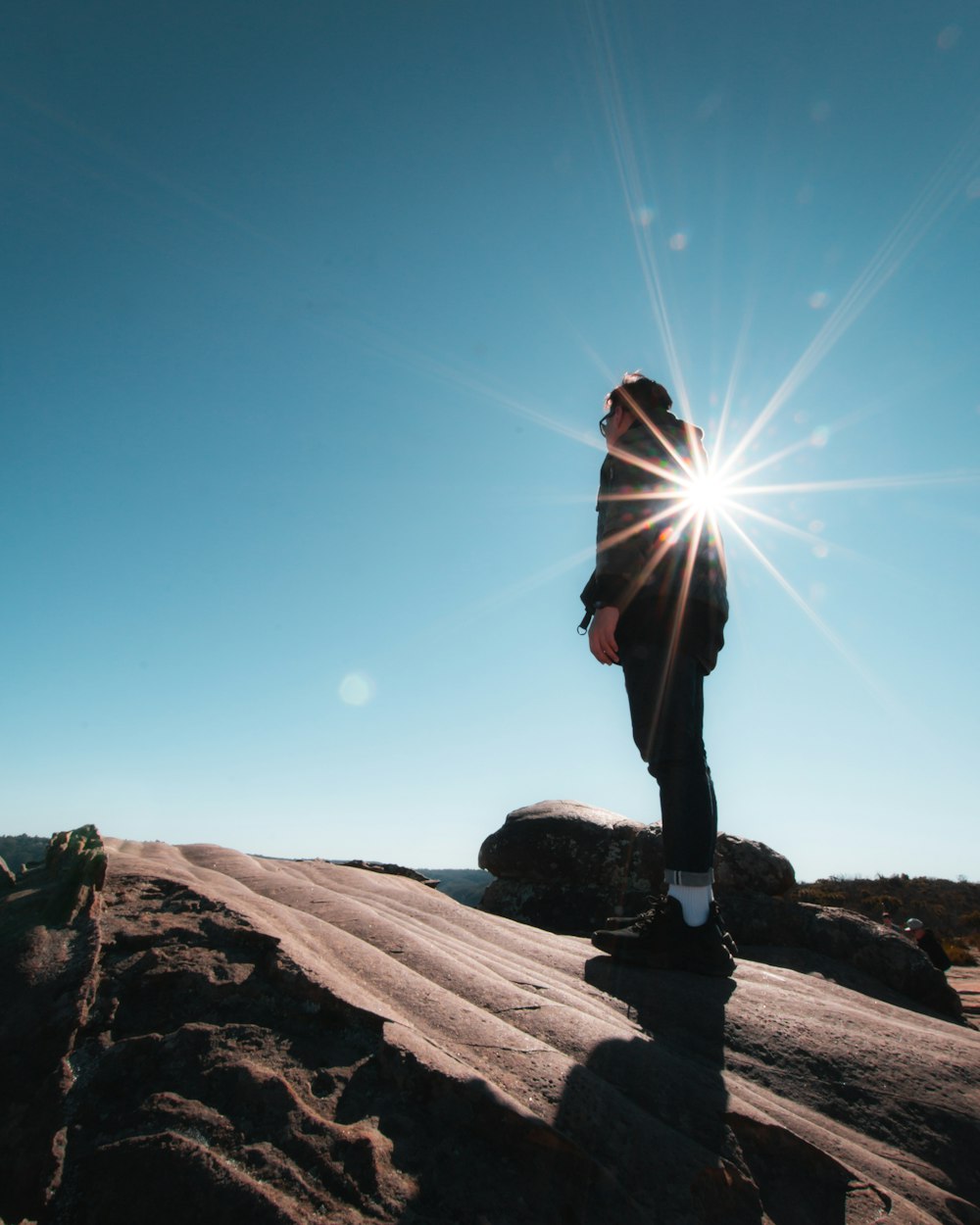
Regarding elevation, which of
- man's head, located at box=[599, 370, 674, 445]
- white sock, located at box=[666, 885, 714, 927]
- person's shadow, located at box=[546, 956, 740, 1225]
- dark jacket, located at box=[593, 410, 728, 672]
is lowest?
person's shadow, located at box=[546, 956, 740, 1225]

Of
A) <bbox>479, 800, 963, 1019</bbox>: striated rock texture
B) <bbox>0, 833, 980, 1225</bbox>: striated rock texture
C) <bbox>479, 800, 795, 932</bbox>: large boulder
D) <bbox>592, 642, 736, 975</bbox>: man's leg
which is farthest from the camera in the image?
<bbox>479, 800, 795, 932</bbox>: large boulder

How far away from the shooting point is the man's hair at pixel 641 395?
10.3ft

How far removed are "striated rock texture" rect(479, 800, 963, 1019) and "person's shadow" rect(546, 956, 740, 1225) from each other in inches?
81.6

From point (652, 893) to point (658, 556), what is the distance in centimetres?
342

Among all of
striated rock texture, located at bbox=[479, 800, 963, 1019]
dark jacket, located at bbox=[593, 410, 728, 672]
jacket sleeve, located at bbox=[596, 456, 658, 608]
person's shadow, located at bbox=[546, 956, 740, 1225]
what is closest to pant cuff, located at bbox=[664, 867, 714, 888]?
person's shadow, located at bbox=[546, 956, 740, 1225]

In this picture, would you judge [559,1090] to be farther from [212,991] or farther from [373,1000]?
[212,991]

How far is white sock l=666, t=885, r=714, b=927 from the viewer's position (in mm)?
2465

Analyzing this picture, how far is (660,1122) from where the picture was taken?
4.21 ft

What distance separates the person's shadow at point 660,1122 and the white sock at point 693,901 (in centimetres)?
59

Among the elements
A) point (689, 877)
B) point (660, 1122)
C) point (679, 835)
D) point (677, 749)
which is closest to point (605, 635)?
point (677, 749)

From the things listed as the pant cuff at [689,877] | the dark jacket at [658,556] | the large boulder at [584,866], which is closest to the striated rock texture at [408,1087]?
the pant cuff at [689,877]

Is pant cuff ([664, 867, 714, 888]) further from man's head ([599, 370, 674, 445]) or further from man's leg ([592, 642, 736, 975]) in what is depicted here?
man's head ([599, 370, 674, 445])

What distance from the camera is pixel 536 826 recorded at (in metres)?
5.93

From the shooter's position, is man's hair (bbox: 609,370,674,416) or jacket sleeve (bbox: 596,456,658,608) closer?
jacket sleeve (bbox: 596,456,658,608)
